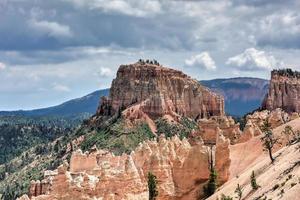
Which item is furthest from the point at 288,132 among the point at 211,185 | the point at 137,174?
the point at 137,174

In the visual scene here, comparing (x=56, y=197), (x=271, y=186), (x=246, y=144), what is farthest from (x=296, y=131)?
(x=56, y=197)

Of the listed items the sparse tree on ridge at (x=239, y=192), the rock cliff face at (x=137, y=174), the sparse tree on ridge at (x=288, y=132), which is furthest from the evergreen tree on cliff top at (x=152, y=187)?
the sparse tree on ridge at (x=288, y=132)

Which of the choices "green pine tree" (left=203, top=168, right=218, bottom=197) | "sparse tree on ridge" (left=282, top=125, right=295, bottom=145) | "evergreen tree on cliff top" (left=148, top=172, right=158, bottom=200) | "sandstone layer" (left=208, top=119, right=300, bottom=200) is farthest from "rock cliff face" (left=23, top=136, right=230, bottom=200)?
"sparse tree on ridge" (left=282, top=125, right=295, bottom=145)

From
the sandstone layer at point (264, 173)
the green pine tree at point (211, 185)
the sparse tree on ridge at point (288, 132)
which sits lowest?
the green pine tree at point (211, 185)

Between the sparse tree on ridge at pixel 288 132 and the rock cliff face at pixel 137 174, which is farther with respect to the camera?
the sparse tree on ridge at pixel 288 132

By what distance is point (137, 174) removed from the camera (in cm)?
6744

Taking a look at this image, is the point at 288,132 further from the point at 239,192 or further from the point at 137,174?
the point at 137,174

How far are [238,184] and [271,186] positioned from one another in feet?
25.3

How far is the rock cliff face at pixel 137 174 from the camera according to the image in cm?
6103

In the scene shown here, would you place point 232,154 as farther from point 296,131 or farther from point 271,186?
point 271,186

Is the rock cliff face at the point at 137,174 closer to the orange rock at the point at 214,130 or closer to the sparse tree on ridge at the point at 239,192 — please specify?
the sparse tree on ridge at the point at 239,192

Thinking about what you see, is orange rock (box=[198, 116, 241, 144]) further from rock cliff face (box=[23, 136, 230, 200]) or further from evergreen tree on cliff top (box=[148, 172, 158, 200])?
evergreen tree on cliff top (box=[148, 172, 158, 200])

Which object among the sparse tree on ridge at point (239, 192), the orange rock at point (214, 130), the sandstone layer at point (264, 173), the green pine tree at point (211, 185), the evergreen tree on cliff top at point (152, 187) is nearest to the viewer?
the sandstone layer at point (264, 173)

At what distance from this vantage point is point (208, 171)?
79500mm
